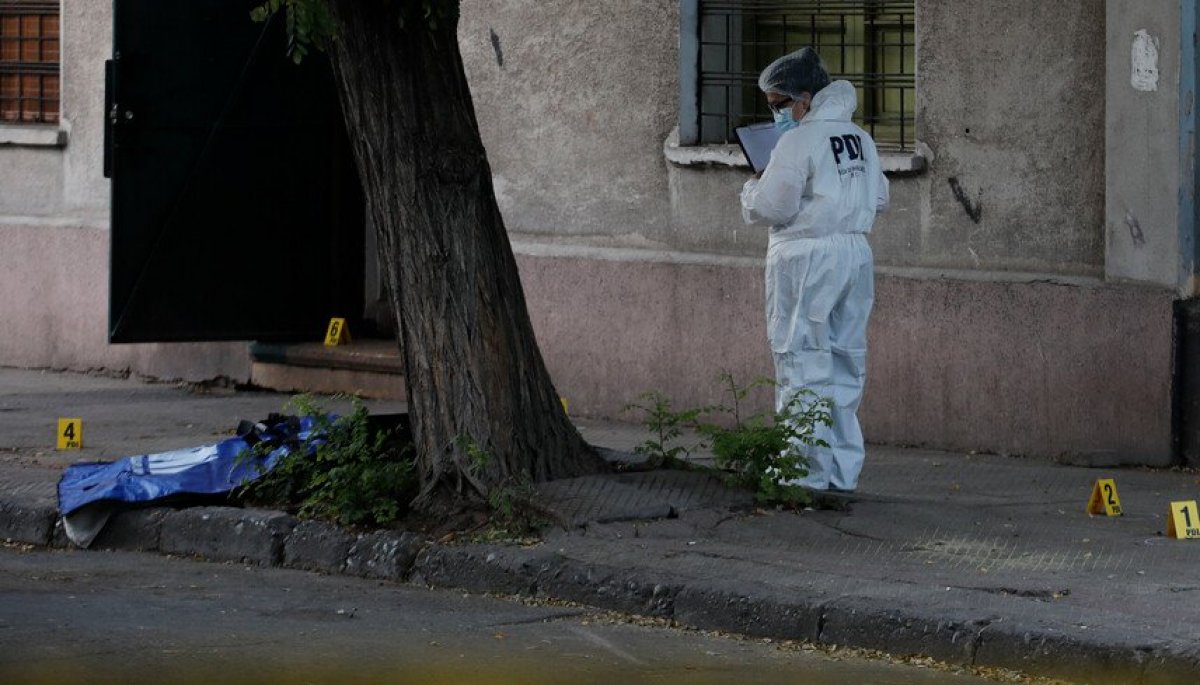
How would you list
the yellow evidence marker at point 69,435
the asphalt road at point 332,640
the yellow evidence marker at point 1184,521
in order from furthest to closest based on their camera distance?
the yellow evidence marker at point 69,435, the yellow evidence marker at point 1184,521, the asphalt road at point 332,640

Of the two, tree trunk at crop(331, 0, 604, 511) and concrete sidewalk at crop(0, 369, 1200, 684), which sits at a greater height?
tree trunk at crop(331, 0, 604, 511)

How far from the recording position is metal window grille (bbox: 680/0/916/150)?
11641 mm

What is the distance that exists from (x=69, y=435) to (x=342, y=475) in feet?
9.30

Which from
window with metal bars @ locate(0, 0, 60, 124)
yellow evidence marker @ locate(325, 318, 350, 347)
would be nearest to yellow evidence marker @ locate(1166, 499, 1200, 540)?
yellow evidence marker @ locate(325, 318, 350, 347)

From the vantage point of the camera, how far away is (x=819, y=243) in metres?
9.22

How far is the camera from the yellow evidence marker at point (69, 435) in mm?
11258

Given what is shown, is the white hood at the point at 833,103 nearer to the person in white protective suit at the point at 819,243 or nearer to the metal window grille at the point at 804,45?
the person in white protective suit at the point at 819,243

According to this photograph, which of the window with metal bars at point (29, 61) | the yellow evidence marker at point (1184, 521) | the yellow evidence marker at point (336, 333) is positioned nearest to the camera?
the yellow evidence marker at point (1184, 521)

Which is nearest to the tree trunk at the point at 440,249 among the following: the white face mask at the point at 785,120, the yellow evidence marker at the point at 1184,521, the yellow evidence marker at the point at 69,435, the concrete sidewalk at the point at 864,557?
the concrete sidewalk at the point at 864,557

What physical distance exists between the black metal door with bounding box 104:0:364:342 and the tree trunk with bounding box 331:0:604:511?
14.1 ft

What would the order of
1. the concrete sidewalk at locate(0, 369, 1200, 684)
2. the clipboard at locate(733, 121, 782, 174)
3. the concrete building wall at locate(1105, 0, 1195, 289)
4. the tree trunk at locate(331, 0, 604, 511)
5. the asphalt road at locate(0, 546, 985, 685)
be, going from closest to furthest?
the asphalt road at locate(0, 546, 985, 685) < the concrete sidewalk at locate(0, 369, 1200, 684) < the tree trunk at locate(331, 0, 604, 511) < the clipboard at locate(733, 121, 782, 174) < the concrete building wall at locate(1105, 0, 1195, 289)

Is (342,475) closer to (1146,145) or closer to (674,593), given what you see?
(674,593)

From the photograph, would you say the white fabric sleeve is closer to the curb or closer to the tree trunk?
the tree trunk

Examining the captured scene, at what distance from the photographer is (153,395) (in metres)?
13.8
